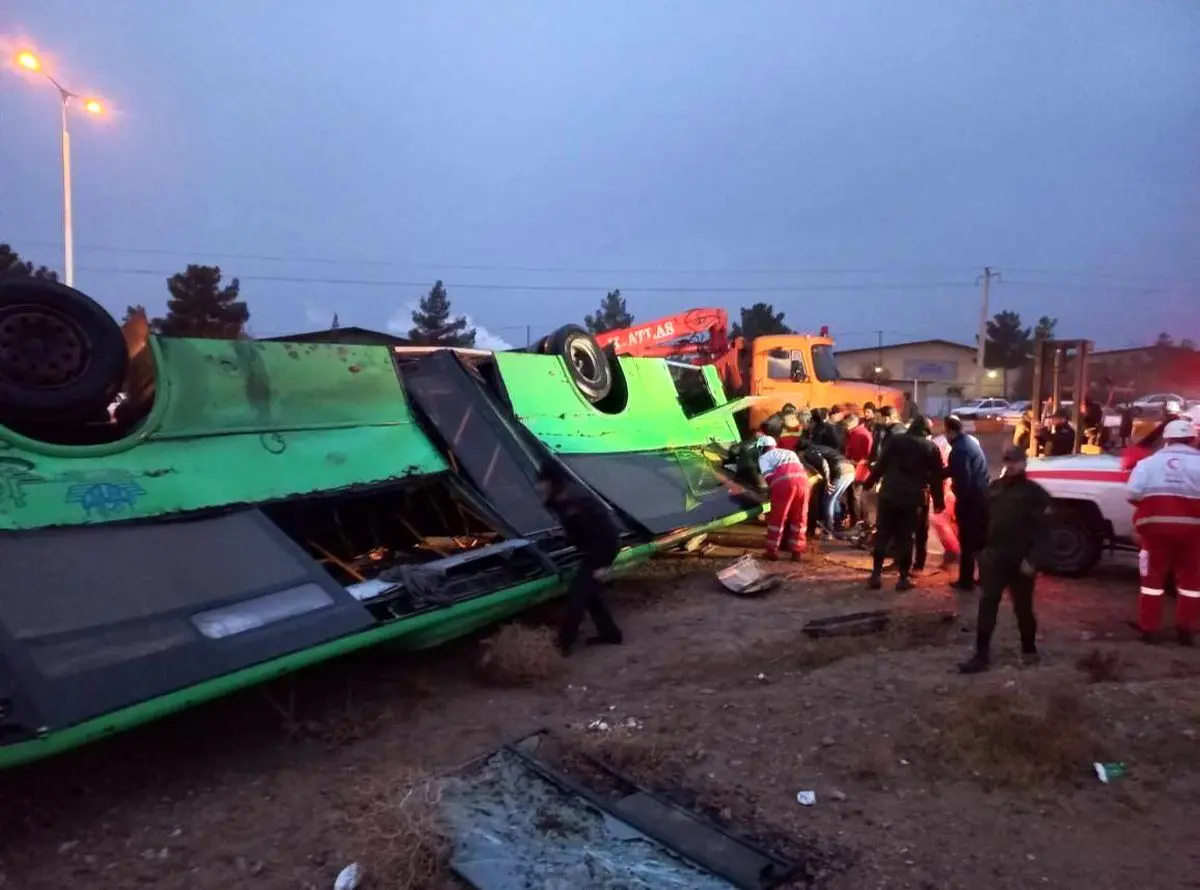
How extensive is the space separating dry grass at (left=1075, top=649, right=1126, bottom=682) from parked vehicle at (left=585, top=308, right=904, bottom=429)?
330 inches

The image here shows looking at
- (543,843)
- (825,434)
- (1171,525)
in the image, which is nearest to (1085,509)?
(1171,525)

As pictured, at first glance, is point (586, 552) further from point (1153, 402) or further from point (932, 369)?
point (932, 369)

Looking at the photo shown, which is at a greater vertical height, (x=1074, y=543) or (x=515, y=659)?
(x=1074, y=543)


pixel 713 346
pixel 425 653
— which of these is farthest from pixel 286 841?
pixel 713 346

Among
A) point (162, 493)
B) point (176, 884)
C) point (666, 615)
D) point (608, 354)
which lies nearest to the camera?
point (176, 884)

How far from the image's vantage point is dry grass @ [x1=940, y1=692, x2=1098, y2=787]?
156 inches

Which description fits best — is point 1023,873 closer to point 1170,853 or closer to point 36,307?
point 1170,853

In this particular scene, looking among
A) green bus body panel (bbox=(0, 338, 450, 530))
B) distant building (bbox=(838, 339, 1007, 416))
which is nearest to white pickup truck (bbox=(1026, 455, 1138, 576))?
green bus body panel (bbox=(0, 338, 450, 530))

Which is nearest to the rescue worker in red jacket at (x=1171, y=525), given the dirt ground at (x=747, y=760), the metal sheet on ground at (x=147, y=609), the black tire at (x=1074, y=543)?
the dirt ground at (x=747, y=760)

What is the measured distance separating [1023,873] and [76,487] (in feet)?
14.2

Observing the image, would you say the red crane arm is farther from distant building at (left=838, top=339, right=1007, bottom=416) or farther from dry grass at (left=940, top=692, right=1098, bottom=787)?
distant building at (left=838, top=339, right=1007, bottom=416)

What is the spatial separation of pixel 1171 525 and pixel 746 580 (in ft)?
10.1

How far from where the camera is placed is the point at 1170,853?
11.1 feet

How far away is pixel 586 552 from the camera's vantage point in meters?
5.97
